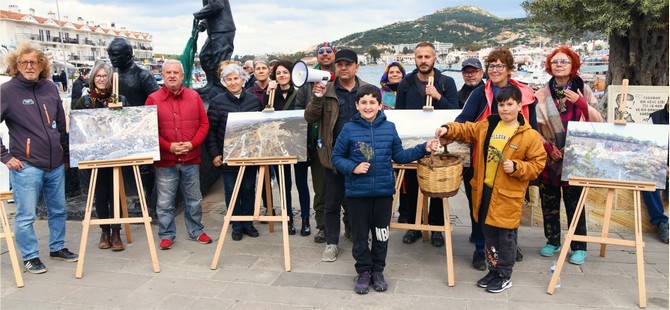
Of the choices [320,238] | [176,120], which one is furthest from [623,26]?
[176,120]

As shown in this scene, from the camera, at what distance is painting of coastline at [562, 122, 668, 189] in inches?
141

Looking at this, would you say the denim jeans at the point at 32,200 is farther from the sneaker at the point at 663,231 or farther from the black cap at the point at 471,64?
the sneaker at the point at 663,231

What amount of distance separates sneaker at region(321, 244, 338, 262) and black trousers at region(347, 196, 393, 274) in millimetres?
638

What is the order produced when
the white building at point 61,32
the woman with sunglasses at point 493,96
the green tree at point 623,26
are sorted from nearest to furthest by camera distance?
the woman with sunglasses at point 493,96
the green tree at point 623,26
the white building at point 61,32

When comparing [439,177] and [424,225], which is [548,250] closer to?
[424,225]

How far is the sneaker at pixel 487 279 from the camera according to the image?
372 centimetres

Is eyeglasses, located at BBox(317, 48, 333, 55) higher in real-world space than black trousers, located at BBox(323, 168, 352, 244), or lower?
higher

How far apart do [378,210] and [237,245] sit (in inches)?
72.9

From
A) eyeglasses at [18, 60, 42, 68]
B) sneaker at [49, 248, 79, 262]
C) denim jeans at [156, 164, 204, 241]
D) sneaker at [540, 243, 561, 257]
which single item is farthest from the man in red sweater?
sneaker at [540, 243, 561, 257]

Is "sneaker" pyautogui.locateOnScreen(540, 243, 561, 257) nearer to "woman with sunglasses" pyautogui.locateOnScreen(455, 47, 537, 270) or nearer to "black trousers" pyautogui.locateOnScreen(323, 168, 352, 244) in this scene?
"woman with sunglasses" pyautogui.locateOnScreen(455, 47, 537, 270)

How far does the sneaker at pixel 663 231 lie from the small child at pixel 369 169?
289 cm

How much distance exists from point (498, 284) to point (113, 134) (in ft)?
11.6

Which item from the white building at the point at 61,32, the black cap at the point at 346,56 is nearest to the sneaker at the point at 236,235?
the black cap at the point at 346,56

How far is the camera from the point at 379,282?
3729 mm
